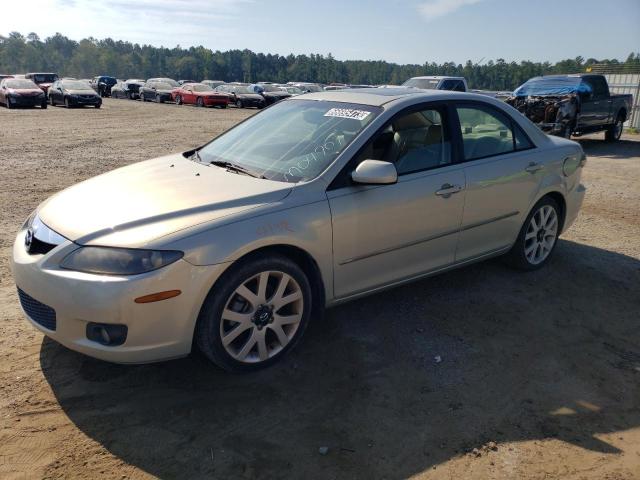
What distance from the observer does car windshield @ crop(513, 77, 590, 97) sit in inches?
566

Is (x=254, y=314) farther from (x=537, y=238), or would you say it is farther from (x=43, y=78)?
(x=43, y=78)

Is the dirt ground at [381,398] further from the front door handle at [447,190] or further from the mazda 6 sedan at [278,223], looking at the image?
the front door handle at [447,190]

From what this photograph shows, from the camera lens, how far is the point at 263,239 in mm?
3111

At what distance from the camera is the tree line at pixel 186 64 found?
428 feet

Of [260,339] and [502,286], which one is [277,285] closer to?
[260,339]

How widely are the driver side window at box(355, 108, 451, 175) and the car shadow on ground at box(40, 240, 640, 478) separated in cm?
117

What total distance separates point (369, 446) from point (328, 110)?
8.16 ft

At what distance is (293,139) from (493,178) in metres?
1.68

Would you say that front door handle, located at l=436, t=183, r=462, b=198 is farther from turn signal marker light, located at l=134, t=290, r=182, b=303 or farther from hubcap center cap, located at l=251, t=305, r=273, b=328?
turn signal marker light, located at l=134, t=290, r=182, b=303

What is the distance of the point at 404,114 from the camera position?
3.97m

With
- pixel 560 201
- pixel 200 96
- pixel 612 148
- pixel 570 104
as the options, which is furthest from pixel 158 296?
pixel 200 96

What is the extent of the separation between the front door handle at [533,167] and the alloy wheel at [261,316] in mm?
2524

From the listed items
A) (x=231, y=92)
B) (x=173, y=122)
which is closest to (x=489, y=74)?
(x=231, y=92)

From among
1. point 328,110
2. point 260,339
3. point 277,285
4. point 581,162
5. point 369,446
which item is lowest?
point 369,446
